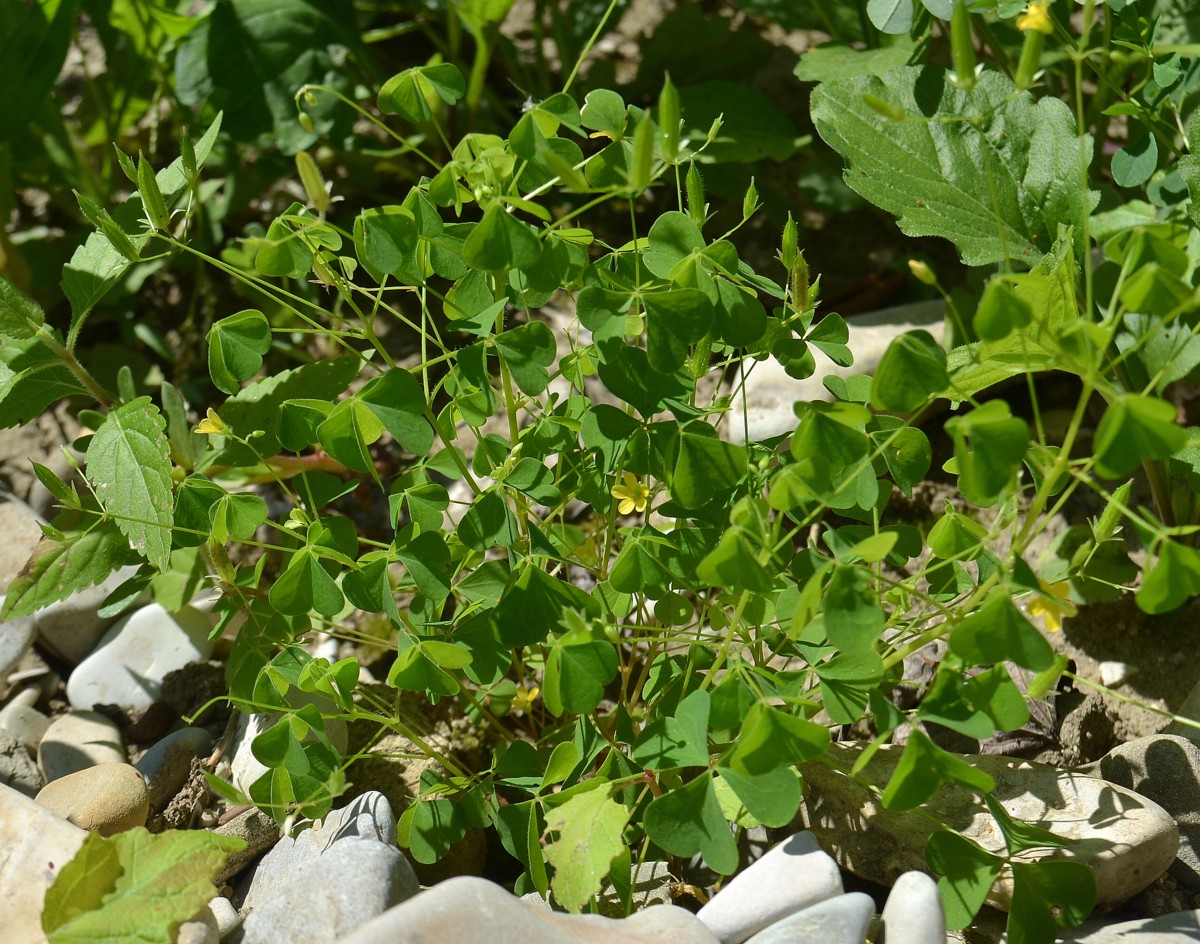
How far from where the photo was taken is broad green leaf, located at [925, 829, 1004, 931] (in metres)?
1.63

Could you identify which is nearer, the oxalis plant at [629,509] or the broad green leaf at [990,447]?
the broad green leaf at [990,447]

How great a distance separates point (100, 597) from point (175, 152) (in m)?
1.45

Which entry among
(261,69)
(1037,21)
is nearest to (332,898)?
(1037,21)

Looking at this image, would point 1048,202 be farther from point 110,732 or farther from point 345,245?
point 110,732

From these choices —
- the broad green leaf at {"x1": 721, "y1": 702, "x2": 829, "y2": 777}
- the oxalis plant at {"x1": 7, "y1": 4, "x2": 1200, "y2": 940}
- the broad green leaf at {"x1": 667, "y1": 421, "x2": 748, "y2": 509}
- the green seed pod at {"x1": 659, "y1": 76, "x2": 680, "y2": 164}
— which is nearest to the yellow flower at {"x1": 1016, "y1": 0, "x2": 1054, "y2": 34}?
the oxalis plant at {"x1": 7, "y1": 4, "x2": 1200, "y2": 940}

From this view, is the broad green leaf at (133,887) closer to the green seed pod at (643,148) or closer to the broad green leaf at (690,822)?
the broad green leaf at (690,822)

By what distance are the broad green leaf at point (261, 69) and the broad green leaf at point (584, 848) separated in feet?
6.56

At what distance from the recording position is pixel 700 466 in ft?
5.33

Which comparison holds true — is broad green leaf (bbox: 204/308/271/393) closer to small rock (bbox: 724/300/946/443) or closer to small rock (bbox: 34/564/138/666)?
small rock (bbox: 34/564/138/666)

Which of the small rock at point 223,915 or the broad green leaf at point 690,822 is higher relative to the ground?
the broad green leaf at point 690,822

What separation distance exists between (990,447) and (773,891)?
30.2 inches

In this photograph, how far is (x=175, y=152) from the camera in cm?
333

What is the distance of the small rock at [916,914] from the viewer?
5.23 feet

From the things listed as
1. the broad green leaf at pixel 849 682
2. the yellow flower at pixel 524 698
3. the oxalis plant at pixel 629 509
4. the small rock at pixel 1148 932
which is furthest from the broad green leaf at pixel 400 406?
the small rock at pixel 1148 932
